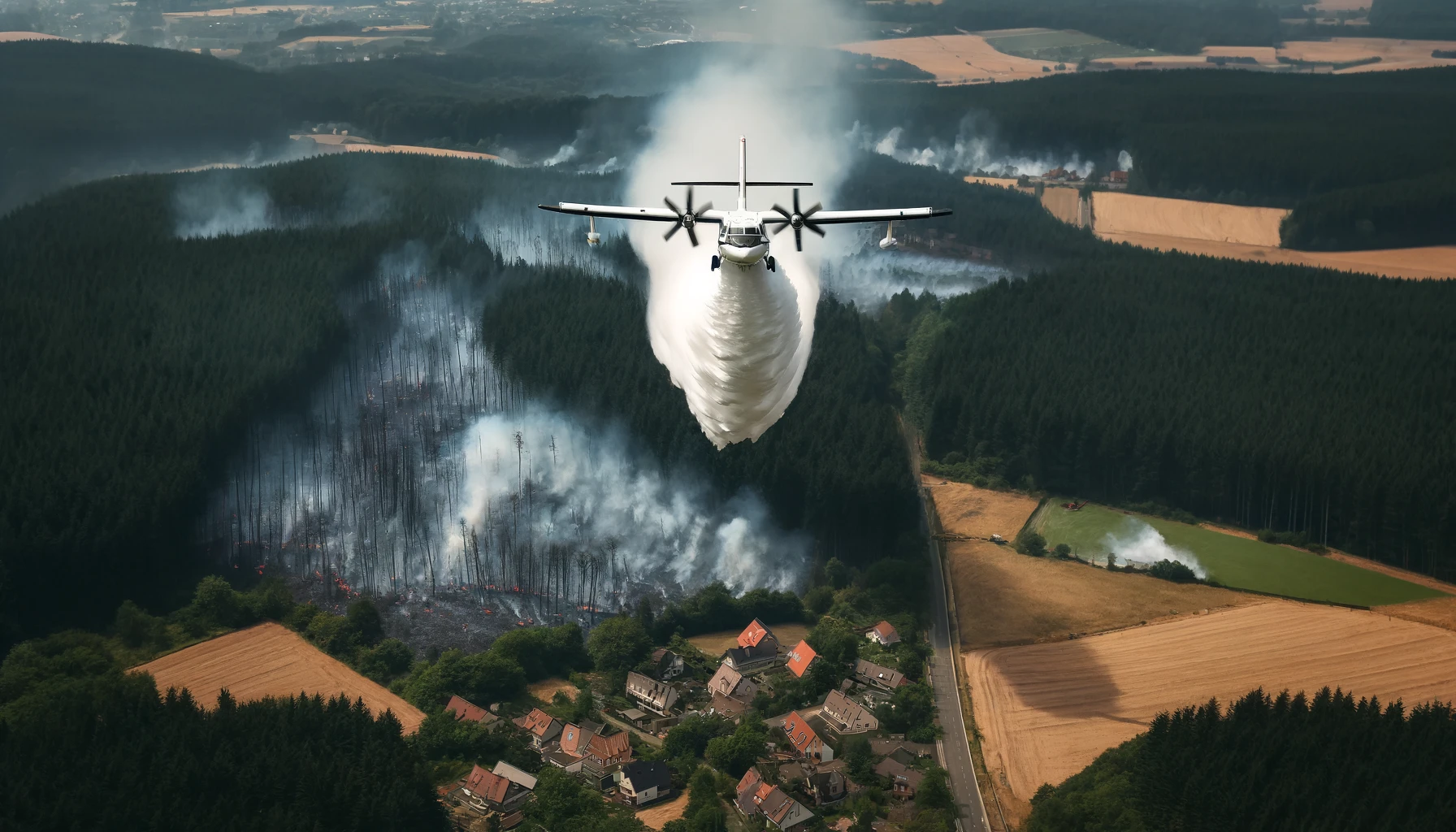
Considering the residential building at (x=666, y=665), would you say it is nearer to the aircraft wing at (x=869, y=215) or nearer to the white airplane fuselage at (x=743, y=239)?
the aircraft wing at (x=869, y=215)

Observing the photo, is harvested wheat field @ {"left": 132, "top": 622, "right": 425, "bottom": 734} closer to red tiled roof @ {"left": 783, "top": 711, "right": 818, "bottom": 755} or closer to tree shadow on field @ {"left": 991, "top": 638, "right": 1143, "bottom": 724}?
red tiled roof @ {"left": 783, "top": 711, "right": 818, "bottom": 755}

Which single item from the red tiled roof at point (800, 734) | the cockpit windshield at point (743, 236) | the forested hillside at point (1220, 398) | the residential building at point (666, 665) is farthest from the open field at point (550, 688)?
the forested hillside at point (1220, 398)

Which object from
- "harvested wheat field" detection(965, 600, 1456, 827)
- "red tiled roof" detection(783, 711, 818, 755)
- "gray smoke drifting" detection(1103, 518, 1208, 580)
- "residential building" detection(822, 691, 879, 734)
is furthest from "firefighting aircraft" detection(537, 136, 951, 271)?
"gray smoke drifting" detection(1103, 518, 1208, 580)

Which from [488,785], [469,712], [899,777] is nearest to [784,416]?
[469,712]

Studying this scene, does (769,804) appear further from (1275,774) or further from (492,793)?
(1275,774)

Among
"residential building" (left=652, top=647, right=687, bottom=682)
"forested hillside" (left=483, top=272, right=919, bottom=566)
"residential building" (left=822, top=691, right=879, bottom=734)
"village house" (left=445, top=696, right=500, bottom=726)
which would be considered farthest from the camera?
"forested hillside" (left=483, top=272, right=919, bottom=566)

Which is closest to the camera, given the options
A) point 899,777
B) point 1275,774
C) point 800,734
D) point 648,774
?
point 1275,774

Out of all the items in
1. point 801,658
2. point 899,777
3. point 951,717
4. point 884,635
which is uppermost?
point 884,635
